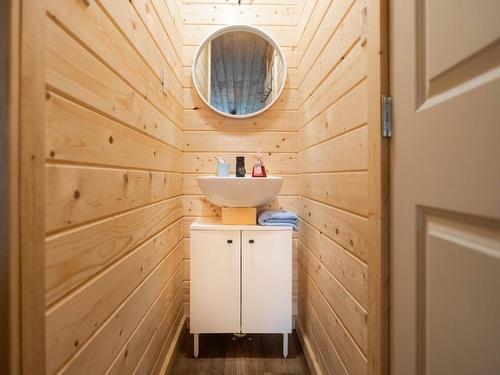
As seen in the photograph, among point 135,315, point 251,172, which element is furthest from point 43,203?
point 251,172

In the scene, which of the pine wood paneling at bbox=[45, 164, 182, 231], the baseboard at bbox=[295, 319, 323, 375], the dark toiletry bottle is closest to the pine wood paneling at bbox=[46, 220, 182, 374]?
the pine wood paneling at bbox=[45, 164, 182, 231]

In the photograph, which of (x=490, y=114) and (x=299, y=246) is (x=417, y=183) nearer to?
(x=490, y=114)

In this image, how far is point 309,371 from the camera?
4.55ft

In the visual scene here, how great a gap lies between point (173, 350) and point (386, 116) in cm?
153

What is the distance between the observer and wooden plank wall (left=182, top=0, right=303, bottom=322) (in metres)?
1.74

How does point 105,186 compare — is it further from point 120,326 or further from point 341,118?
point 341,118

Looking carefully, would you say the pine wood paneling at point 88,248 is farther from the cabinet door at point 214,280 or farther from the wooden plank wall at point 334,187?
the wooden plank wall at point 334,187

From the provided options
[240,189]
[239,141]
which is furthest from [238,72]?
[240,189]

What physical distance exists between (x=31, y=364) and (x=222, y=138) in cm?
148

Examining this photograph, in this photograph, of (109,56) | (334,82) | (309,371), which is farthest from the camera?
(309,371)

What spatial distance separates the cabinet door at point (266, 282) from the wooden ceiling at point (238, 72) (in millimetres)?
877

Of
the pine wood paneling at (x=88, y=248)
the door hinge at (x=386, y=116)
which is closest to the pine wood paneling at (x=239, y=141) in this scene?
the pine wood paneling at (x=88, y=248)

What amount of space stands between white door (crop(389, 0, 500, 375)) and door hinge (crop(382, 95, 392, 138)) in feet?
0.07

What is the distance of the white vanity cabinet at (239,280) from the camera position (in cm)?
142
